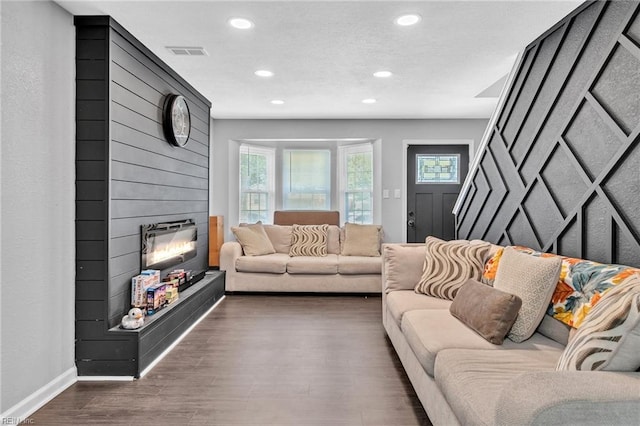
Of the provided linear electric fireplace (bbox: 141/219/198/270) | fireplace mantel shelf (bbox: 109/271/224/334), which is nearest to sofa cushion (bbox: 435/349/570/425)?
fireplace mantel shelf (bbox: 109/271/224/334)

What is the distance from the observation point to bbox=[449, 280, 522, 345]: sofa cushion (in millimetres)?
1822

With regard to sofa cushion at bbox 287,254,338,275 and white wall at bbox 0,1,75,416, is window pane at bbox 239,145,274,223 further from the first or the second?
white wall at bbox 0,1,75,416

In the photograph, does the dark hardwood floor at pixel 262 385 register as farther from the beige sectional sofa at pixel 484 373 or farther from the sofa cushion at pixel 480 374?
the sofa cushion at pixel 480 374

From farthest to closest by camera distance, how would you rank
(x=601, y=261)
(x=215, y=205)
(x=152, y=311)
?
1. (x=215, y=205)
2. (x=152, y=311)
3. (x=601, y=261)

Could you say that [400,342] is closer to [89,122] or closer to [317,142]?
[89,122]

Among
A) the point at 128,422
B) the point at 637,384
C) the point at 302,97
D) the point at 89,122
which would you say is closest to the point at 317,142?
the point at 302,97

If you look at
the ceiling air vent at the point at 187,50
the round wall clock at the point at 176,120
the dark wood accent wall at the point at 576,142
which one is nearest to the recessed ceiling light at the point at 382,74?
the dark wood accent wall at the point at 576,142

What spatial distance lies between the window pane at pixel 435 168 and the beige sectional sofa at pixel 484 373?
2773 millimetres

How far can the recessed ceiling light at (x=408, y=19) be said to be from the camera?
241 centimetres

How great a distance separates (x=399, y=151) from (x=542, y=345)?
3.97 meters

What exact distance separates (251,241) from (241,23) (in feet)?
9.35

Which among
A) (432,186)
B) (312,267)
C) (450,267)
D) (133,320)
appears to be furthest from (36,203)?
(432,186)

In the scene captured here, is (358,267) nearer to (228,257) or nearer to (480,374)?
(228,257)

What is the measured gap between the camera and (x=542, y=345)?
1790 millimetres
